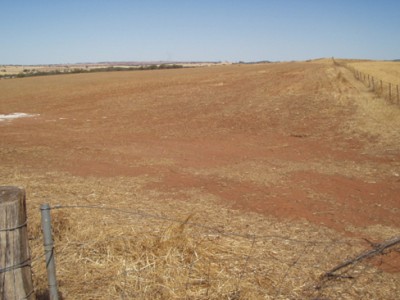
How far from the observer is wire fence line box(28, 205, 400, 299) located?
177 inches

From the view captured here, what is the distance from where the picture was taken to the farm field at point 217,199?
4785mm

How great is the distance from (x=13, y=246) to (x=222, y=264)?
273 centimetres

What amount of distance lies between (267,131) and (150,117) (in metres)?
7.45

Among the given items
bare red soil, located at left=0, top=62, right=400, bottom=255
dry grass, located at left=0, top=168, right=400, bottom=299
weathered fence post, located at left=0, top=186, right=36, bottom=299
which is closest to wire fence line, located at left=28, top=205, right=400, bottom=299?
dry grass, located at left=0, top=168, right=400, bottom=299

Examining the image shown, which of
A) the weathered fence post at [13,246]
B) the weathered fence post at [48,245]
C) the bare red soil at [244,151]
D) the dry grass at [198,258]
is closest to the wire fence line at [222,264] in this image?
the dry grass at [198,258]

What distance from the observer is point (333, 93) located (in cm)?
2611

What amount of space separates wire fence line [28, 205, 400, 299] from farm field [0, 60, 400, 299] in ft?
0.07

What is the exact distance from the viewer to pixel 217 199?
331 inches

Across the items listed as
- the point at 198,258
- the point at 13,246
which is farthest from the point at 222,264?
the point at 13,246

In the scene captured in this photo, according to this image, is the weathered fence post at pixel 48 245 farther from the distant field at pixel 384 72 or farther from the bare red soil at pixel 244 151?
the distant field at pixel 384 72

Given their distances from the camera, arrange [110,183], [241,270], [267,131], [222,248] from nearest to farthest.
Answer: [241,270]
[222,248]
[110,183]
[267,131]

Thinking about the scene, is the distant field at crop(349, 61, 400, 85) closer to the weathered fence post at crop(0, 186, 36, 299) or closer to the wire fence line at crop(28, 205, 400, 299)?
the wire fence line at crop(28, 205, 400, 299)

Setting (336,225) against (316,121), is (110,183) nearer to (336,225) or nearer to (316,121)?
(336,225)

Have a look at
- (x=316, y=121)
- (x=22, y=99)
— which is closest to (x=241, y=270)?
(x=316, y=121)
